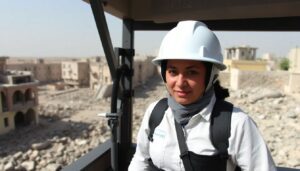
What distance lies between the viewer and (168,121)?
1.08 metres

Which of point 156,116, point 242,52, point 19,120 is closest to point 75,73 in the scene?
point 19,120

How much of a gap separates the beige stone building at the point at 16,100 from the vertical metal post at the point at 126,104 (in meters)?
14.1

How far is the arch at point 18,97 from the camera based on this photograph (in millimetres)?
15289

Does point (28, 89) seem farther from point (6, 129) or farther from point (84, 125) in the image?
point (84, 125)

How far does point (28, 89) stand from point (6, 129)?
2.64 metres

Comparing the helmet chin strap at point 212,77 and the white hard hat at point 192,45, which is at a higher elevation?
the white hard hat at point 192,45

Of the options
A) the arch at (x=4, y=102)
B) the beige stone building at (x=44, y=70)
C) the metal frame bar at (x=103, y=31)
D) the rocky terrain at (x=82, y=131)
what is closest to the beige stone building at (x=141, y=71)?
the rocky terrain at (x=82, y=131)

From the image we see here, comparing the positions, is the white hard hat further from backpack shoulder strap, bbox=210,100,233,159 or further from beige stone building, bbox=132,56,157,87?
beige stone building, bbox=132,56,157,87

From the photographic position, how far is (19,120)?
16.2 metres

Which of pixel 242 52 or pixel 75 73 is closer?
pixel 242 52

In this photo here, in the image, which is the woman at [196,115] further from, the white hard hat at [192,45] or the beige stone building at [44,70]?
the beige stone building at [44,70]

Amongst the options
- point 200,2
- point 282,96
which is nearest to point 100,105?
point 282,96

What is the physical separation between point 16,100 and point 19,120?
1555mm

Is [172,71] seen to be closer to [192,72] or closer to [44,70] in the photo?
[192,72]
